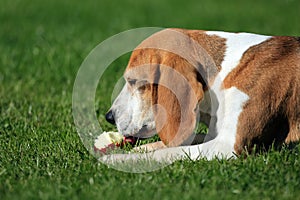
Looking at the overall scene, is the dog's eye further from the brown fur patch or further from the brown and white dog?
the brown fur patch

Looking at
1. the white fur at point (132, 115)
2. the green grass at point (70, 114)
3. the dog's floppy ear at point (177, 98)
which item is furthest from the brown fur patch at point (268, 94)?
the white fur at point (132, 115)

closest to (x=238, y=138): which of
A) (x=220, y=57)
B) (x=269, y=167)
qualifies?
(x=269, y=167)

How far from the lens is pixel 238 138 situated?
16.7ft

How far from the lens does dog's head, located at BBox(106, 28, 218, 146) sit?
5145 millimetres

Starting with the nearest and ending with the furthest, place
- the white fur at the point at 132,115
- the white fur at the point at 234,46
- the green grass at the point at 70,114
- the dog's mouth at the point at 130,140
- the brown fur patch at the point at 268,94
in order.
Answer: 1. the green grass at the point at 70,114
2. the brown fur patch at the point at 268,94
3. the white fur at the point at 234,46
4. the white fur at the point at 132,115
5. the dog's mouth at the point at 130,140

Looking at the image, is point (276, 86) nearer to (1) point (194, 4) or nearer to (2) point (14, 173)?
(2) point (14, 173)

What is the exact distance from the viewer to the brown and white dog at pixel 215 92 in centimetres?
513

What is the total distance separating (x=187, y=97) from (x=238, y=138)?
55 cm

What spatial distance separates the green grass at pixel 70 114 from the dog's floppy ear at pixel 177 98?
1.02ft

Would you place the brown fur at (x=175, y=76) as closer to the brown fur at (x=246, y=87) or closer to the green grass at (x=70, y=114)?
the brown fur at (x=246, y=87)

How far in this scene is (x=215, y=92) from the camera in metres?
5.27

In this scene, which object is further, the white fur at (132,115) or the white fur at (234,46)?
the white fur at (132,115)

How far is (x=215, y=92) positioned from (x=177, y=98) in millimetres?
361

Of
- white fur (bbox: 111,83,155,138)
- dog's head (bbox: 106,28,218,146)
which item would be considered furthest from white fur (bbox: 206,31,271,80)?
white fur (bbox: 111,83,155,138)
